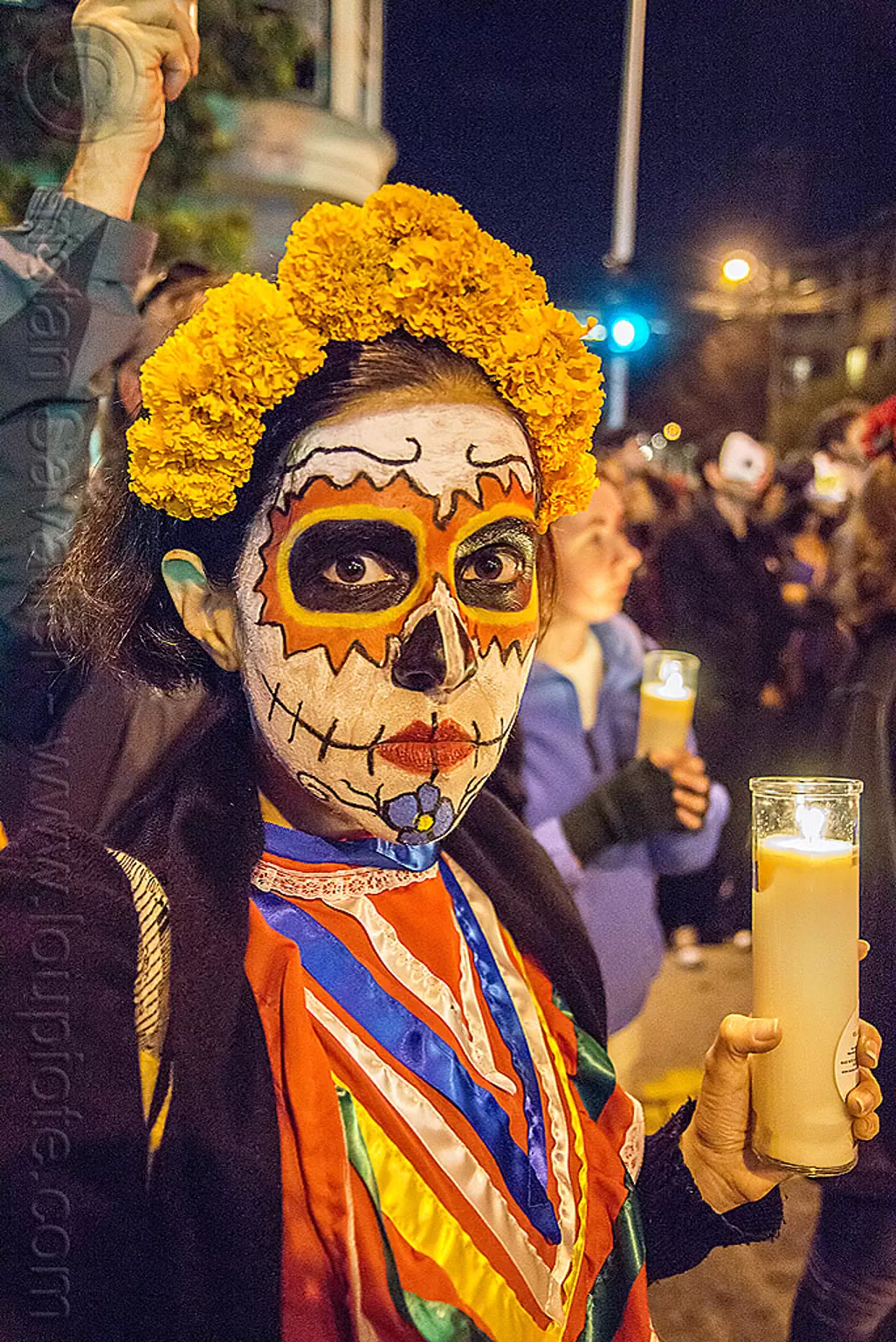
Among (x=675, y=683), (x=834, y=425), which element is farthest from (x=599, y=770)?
(x=834, y=425)

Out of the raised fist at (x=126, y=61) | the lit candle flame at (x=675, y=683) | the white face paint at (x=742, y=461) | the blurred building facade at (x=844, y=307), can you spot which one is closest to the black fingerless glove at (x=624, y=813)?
the lit candle flame at (x=675, y=683)

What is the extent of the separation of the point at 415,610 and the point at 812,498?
11.2 ft

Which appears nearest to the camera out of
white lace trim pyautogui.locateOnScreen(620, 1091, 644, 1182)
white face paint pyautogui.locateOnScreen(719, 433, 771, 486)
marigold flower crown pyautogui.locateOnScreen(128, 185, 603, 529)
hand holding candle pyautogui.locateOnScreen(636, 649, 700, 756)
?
marigold flower crown pyautogui.locateOnScreen(128, 185, 603, 529)

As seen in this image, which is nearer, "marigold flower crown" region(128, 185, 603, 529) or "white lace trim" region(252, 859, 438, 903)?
"marigold flower crown" region(128, 185, 603, 529)

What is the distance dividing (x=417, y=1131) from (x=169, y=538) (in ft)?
1.88

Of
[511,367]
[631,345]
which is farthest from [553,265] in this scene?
[511,367]

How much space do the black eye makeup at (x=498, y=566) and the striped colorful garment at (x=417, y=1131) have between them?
0.26 m

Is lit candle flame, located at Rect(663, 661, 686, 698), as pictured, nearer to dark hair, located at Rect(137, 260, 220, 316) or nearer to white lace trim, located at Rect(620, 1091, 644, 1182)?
white lace trim, located at Rect(620, 1091, 644, 1182)

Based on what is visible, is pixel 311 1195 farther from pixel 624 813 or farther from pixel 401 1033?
pixel 624 813

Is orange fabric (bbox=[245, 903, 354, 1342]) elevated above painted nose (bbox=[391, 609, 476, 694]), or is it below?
below

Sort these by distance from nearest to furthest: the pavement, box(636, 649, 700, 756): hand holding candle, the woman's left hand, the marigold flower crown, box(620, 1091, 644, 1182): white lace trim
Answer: the marigold flower crown
the woman's left hand
box(620, 1091, 644, 1182): white lace trim
the pavement
box(636, 649, 700, 756): hand holding candle

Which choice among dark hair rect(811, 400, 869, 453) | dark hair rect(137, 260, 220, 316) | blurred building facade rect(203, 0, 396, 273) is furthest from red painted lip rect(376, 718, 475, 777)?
dark hair rect(811, 400, 869, 453)

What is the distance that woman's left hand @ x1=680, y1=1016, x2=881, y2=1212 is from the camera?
1.02m

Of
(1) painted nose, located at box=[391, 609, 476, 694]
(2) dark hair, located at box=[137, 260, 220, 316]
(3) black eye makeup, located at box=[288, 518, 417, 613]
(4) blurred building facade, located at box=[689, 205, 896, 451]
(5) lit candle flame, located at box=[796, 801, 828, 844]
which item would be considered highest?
(4) blurred building facade, located at box=[689, 205, 896, 451]
